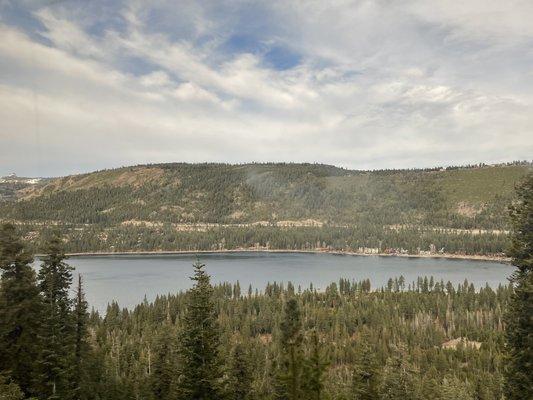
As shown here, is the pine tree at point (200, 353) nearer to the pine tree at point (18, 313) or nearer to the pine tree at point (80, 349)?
the pine tree at point (80, 349)

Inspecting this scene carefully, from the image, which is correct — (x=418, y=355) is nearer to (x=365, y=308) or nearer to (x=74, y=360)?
(x=365, y=308)

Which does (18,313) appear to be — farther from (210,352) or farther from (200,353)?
(210,352)

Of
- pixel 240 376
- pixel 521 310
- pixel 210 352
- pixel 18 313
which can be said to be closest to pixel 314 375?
pixel 210 352

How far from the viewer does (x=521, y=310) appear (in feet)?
93.0

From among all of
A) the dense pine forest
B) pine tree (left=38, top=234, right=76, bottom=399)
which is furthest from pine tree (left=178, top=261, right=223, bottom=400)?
pine tree (left=38, top=234, right=76, bottom=399)

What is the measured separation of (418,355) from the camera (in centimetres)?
11881

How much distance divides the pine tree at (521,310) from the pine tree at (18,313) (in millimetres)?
32755

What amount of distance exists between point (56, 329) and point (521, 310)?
105ft

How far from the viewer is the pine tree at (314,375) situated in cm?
2258

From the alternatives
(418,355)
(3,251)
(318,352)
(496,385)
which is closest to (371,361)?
(318,352)

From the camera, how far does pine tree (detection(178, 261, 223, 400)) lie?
Answer: 28453 millimetres

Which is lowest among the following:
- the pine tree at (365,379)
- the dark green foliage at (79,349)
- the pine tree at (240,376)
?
the pine tree at (240,376)

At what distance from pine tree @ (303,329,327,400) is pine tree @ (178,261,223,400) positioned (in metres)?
7.33

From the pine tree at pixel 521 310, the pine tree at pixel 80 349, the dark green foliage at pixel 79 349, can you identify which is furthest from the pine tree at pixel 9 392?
the pine tree at pixel 521 310
